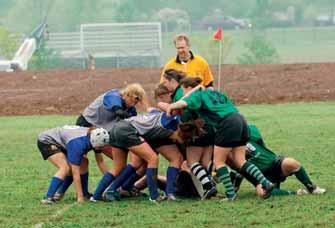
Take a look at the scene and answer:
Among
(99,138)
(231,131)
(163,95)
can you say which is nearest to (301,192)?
(231,131)

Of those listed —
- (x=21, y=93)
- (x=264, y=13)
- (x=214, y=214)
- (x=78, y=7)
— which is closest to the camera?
(x=214, y=214)

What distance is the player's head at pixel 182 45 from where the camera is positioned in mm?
14531

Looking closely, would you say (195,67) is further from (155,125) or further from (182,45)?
(155,125)

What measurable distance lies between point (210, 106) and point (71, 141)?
1778 millimetres

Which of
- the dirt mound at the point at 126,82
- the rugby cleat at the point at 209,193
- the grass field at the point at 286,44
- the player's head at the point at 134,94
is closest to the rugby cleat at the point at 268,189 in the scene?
the rugby cleat at the point at 209,193

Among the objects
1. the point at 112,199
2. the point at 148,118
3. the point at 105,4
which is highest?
the point at 148,118

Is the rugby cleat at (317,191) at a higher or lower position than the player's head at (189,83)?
lower

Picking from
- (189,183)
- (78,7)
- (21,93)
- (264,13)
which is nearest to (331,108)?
(21,93)

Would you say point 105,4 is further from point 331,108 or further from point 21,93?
point 331,108

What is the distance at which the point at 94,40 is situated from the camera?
6200 centimetres

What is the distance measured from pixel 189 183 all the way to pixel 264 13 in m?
78.6

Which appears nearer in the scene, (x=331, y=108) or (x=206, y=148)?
(x=206, y=148)

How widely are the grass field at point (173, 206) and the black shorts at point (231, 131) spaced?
0.67 m

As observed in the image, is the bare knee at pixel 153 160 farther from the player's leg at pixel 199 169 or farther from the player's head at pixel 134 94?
the player's head at pixel 134 94
